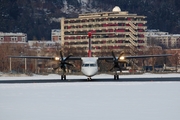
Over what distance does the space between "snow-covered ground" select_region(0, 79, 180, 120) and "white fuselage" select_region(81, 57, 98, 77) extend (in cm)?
1926

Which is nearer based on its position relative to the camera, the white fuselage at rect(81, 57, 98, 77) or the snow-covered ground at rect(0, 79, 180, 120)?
the snow-covered ground at rect(0, 79, 180, 120)

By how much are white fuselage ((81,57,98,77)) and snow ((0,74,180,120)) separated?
19.3 metres

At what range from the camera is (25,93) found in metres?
57.8

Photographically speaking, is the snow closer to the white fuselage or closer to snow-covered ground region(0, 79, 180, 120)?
snow-covered ground region(0, 79, 180, 120)

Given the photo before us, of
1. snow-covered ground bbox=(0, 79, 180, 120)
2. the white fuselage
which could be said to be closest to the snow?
snow-covered ground bbox=(0, 79, 180, 120)

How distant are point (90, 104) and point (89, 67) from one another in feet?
112

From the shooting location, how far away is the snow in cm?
4203

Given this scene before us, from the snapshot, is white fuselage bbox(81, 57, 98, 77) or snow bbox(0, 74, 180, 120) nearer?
snow bbox(0, 74, 180, 120)

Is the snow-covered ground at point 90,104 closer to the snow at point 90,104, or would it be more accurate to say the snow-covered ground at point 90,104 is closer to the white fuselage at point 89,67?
the snow at point 90,104

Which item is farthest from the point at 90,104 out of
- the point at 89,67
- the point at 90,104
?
the point at 89,67

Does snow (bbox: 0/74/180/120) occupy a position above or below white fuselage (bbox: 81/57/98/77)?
below

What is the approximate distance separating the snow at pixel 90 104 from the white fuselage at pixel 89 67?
1926 cm

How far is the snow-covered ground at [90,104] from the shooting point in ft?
138

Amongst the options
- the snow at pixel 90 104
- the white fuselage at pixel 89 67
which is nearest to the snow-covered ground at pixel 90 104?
the snow at pixel 90 104
